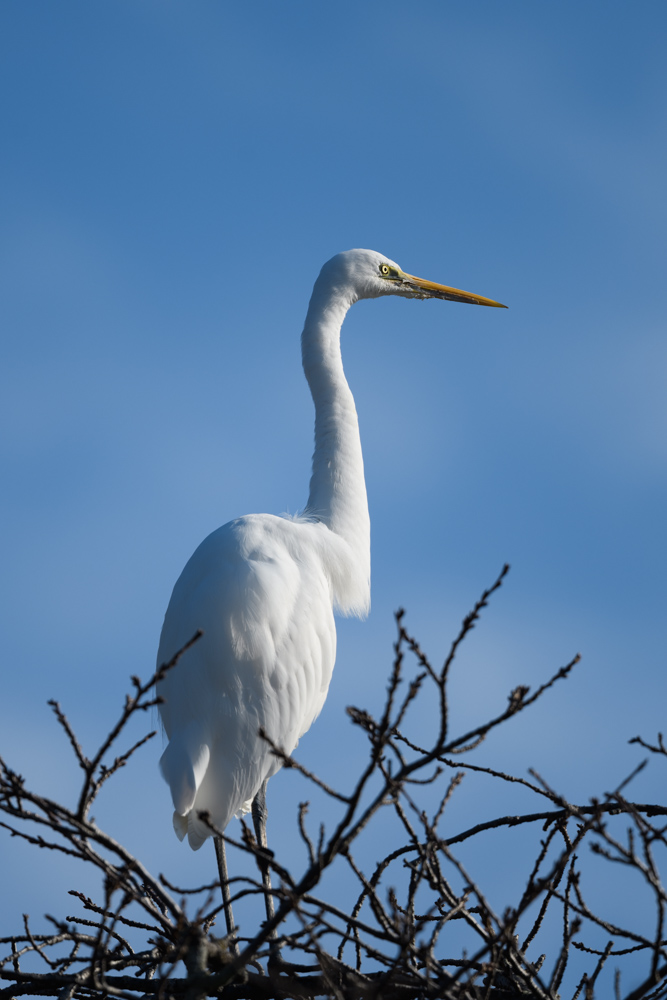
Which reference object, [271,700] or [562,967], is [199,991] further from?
[271,700]

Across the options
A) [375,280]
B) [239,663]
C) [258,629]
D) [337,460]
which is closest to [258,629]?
[258,629]

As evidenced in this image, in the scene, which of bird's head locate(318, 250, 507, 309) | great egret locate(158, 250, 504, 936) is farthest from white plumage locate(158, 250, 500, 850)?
bird's head locate(318, 250, 507, 309)

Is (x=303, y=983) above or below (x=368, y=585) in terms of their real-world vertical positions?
below

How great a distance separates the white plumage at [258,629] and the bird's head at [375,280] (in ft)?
3.33

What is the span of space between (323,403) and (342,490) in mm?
614

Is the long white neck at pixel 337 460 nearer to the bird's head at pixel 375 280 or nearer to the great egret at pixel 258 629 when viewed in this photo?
the great egret at pixel 258 629

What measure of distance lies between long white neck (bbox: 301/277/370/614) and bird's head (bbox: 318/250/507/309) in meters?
0.37

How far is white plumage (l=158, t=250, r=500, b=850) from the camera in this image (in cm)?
418

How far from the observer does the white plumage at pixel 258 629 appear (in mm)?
4176

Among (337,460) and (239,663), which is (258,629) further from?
(337,460)

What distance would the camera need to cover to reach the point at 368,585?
572 cm

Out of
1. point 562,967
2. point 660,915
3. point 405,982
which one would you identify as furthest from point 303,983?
point 660,915

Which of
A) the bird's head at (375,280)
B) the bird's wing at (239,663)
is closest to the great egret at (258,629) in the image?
the bird's wing at (239,663)

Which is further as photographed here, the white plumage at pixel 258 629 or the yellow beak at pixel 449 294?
the yellow beak at pixel 449 294
